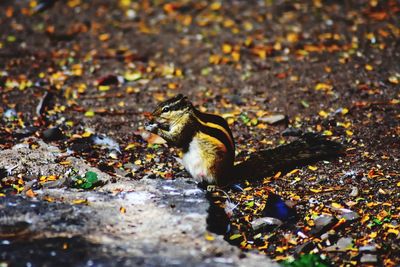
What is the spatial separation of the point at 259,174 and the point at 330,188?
68 cm

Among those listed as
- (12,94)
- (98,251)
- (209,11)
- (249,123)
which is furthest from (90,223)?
(209,11)

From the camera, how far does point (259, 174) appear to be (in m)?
5.61

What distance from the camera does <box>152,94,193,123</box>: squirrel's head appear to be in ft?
16.8

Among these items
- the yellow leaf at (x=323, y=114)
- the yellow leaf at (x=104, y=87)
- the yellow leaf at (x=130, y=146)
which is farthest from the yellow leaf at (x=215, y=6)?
the yellow leaf at (x=130, y=146)

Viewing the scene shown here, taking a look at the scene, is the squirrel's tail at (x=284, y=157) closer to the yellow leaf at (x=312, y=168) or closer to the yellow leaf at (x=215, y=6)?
the yellow leaf at (x=312, y=168)

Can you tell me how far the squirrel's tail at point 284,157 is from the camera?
5.64m

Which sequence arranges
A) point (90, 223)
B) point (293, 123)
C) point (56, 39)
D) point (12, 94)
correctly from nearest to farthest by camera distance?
point (90, 223) < point (293, 123) < point (12, 94) < point (56, 39)

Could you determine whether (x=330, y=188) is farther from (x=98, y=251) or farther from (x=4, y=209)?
(x=4, y=209)

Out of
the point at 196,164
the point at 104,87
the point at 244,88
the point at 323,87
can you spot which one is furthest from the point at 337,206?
the point at 104,87

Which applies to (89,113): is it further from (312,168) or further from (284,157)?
(312,168)

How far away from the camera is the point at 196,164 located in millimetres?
5199

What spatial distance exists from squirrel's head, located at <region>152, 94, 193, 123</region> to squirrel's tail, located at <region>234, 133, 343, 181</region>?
88 cm

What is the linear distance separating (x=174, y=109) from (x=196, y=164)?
1.72 feet

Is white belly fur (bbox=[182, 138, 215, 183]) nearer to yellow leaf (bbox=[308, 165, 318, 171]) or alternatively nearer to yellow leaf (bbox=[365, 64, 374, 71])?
yellow leaf (bbox=[308, 165, 318, 171])
